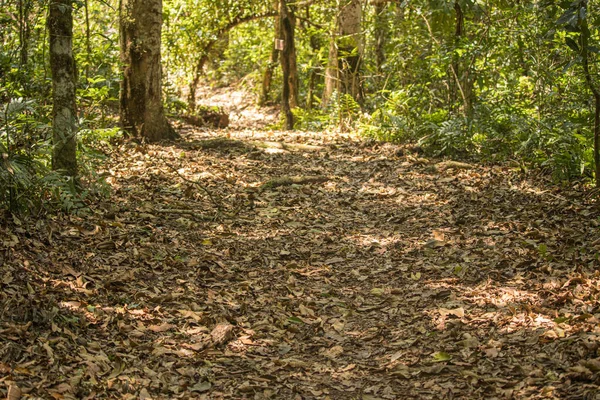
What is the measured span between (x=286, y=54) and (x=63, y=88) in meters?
7.00

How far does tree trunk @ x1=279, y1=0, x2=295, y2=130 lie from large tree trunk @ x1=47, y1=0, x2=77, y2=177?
22.0ft

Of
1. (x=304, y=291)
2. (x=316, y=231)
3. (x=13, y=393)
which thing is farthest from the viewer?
(x=316, y=231)

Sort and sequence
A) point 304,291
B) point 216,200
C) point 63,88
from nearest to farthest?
point 304,291 → point 63,88 → point 216,200

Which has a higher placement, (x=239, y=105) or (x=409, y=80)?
(x=409, y=80)

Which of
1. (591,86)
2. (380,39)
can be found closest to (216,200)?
(591,86)

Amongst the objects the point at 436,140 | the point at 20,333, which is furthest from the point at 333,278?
the point at 436,140

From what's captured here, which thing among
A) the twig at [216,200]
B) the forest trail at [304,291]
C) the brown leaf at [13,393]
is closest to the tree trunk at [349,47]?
the forest trail at [304,291]

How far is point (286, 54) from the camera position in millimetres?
11914

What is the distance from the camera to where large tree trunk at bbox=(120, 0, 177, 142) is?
8109 millimetres

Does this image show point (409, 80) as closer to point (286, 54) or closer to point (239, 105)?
point (286, 54)

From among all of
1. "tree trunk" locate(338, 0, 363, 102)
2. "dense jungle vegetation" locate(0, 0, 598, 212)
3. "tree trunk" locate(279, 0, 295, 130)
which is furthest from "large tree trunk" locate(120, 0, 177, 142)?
"tree trunk" locate(279, 0, 295, 130)

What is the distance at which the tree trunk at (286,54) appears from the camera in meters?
11.7

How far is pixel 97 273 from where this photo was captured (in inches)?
182

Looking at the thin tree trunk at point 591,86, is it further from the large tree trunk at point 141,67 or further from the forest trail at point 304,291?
the large tree trunk at point 141,67
